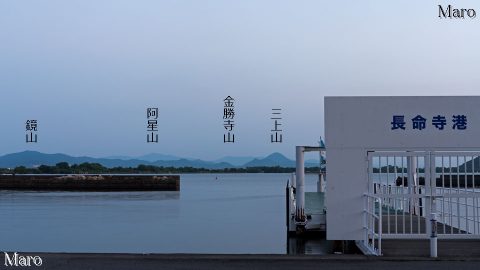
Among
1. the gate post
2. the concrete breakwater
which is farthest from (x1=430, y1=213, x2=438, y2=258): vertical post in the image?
the concrete breakwater

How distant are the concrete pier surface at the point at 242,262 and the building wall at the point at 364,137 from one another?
6.64ft

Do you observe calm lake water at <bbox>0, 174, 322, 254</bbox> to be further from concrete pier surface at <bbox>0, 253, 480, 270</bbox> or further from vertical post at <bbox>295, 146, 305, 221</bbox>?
concrete pier surface at <bbox>0, 253, 480, 270</bbox>

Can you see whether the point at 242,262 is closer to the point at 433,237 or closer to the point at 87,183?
the point at 433,237

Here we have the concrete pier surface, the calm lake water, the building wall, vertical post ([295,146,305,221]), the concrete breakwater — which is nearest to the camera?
the concrete pier surface

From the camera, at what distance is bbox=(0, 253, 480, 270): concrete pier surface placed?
441 inches

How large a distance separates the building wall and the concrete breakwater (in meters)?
95.4

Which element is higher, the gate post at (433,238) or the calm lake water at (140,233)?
the gate post at (433,238)

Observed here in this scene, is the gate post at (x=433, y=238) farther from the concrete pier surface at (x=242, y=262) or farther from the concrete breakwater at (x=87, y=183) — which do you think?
the concrete breakwater at (x=87, y=183)

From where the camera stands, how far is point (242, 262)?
11.8m

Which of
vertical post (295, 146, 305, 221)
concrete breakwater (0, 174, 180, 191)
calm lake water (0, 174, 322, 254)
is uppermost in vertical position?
vertical post (295, 146, 305, 221)

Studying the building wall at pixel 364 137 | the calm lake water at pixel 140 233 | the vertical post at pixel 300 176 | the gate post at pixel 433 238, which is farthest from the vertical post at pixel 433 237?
the calm lake water at pixel 140 233

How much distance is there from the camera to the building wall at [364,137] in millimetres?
14070

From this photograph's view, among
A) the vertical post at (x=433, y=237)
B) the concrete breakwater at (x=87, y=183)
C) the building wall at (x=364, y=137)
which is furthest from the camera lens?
the concrete breakwater at (x=87, y=183)

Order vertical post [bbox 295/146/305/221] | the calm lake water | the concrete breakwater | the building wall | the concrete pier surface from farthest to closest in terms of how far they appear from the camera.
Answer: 1. the concrete breakwater
2. the calm lake water
3. vertical post [bbox 295/146/305/221]
4. the building wall
5. the concrete pier surface
